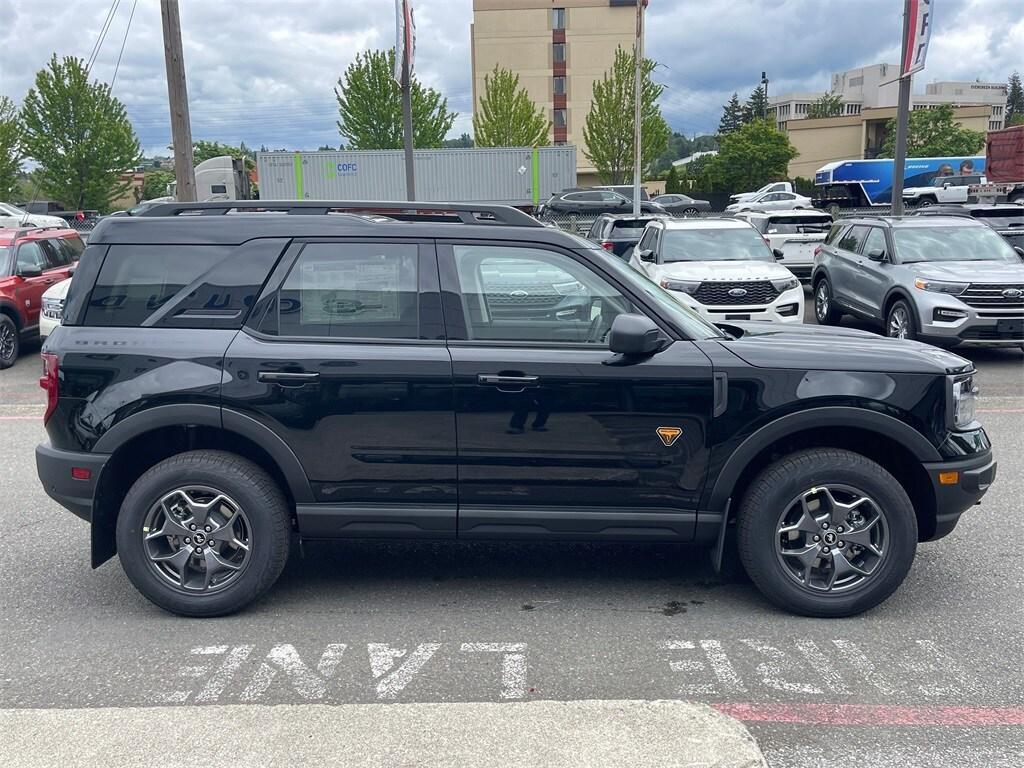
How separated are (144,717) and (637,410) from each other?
2.35 metres

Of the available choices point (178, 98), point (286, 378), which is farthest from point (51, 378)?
point (178, 98)

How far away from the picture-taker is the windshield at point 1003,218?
15.8 m

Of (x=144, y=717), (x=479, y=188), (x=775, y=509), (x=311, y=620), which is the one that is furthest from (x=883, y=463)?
(x=479, y=188)

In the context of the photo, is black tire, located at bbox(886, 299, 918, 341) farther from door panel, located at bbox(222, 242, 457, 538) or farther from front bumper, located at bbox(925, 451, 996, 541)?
door panel, located at bbox(222, 242, 457, 538)

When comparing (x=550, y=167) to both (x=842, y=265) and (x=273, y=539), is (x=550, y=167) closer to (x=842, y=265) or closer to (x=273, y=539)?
(x=842, y=265)

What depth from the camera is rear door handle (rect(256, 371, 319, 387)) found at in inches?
170

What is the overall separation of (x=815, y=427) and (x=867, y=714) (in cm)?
130

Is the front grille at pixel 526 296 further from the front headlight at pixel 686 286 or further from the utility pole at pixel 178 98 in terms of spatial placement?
the utility pole at pixel 178 98

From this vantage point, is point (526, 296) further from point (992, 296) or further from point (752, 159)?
point (752, 159)

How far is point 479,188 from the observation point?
32469 millimetres

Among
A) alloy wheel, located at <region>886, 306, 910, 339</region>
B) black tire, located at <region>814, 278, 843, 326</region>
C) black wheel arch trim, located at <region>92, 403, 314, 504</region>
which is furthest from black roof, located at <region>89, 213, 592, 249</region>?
black tire, located at <region>814, 278, 843, 326</region>

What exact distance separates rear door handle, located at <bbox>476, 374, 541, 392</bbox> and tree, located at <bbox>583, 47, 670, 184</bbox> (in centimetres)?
4653

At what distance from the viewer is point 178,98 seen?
49.8 feet

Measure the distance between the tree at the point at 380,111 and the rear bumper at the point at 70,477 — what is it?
131 ft
